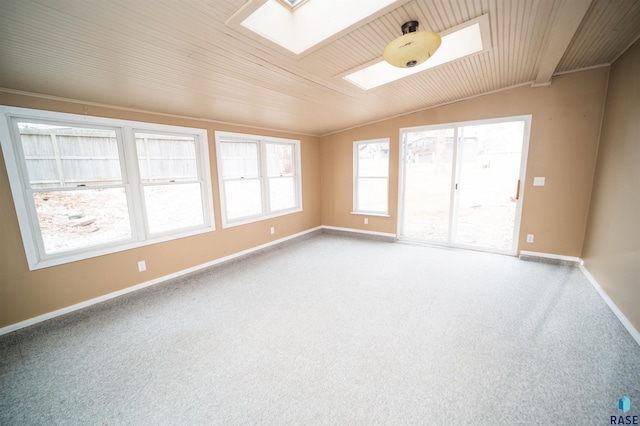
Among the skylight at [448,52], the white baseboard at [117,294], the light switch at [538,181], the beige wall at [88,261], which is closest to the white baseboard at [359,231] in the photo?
the white baseboard at [117,294]

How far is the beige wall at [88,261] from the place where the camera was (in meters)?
2.11

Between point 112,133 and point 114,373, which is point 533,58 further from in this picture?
point 114,373

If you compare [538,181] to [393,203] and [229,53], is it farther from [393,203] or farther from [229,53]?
[229,53]

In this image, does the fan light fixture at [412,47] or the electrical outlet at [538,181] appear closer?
the fan light fixture at [412,47]

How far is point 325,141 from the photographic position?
536 cm

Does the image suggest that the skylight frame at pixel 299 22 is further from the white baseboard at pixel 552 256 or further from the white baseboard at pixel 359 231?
the white baseboard at pixel 552 256

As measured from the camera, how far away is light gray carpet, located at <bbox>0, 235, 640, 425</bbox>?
1463 mm

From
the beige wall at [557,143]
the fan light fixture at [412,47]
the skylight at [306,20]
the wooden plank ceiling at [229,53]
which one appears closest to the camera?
the wooden plank ceiling at [229,53]

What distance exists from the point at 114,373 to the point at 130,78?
2.33 meters

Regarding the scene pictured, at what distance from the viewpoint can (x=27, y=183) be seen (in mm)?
2188

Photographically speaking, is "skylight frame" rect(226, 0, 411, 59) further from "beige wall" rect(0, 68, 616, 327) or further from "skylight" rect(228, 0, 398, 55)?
"beige wall" rect(0, 68, 616, 327)

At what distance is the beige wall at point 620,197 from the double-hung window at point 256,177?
14.3 feet

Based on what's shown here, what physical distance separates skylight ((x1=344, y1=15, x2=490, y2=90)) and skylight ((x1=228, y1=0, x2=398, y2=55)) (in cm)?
70

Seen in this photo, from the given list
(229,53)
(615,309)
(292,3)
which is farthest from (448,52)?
(615,309)
